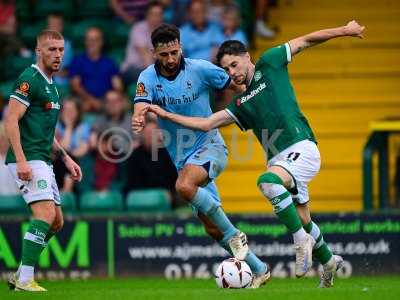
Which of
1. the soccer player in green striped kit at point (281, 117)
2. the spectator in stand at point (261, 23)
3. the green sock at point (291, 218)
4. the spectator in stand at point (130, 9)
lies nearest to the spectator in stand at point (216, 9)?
the spectator in stand at point (261, 23)

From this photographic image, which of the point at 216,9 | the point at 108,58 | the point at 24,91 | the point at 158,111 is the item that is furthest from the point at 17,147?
the point at 216,9

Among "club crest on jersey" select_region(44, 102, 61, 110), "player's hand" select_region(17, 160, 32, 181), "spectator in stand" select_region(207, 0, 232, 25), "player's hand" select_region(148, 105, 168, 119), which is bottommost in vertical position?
"player's hand" select_region(17, 160, 32, 181)

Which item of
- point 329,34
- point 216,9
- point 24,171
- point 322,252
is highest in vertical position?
point 216,9

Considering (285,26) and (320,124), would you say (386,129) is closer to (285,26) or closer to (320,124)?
(320,124)

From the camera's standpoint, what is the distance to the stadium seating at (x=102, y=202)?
1491 cm

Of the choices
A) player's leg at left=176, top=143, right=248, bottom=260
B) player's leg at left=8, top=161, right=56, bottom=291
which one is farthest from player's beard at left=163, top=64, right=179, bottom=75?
player's leg at left=8, top=161, right=56, bottom=291

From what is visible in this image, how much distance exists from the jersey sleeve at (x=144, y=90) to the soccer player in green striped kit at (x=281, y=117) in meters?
0.43

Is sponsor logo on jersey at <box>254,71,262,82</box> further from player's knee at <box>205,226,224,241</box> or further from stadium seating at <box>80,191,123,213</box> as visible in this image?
stadium seating at <box>80,191,123,213</box>

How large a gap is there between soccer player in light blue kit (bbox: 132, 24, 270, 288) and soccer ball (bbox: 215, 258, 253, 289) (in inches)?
8.5

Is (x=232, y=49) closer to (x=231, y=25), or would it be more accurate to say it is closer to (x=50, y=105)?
(x=50, y=105)

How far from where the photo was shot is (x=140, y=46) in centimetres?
1642

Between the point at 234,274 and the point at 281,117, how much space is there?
1.45 meters

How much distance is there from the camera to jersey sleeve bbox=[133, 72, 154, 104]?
1098cm

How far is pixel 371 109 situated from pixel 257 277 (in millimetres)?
6189
